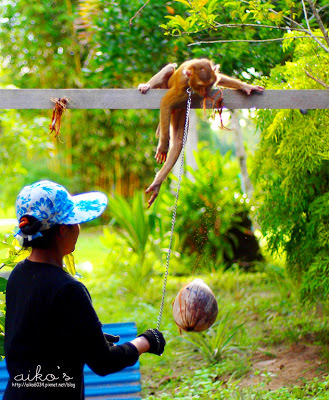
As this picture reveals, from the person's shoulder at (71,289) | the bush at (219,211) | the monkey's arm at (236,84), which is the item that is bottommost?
the bush at (219,211)

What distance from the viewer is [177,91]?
1.99 m

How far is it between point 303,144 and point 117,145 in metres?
6.01

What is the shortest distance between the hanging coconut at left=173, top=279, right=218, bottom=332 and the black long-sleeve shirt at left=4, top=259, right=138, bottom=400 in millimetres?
323

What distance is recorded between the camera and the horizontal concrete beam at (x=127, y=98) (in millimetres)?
2078

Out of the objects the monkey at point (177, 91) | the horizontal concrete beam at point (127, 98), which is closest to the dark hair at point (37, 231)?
the monkey at point (177, 91)

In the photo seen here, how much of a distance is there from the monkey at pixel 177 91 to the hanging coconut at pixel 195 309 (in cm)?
42

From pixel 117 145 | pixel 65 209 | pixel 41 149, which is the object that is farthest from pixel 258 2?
pixel 117 145

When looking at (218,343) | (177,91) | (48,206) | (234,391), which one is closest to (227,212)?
(218,343)

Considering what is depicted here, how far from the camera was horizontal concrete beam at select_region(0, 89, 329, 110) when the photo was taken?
2.08 meters

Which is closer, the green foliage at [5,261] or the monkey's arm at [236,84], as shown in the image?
the green foliage at [5,261]

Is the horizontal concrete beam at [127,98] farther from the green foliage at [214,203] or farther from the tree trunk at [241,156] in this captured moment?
the tree trunk at [241,156]

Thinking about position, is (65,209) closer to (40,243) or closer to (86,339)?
(40,243)

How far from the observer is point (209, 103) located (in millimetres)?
2064

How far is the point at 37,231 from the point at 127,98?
96cm
